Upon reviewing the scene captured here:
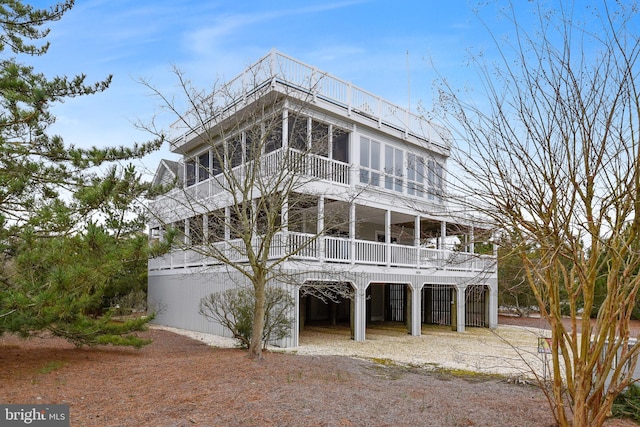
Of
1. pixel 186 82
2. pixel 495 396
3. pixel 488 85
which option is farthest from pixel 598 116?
pixel 186 82

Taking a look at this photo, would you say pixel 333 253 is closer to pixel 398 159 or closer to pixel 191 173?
pixel 398 159

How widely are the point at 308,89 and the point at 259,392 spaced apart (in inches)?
328

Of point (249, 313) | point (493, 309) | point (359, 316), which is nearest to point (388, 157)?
point (359, 316)

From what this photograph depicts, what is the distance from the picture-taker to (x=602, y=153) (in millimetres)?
4031

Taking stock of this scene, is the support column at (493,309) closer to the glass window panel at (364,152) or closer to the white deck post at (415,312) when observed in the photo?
the white deck post at (415,312)

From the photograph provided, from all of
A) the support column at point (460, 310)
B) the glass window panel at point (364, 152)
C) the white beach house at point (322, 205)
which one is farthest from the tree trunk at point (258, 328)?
the support column at point (460, 310)

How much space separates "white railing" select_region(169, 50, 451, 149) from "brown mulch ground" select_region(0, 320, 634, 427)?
4790 millimetres

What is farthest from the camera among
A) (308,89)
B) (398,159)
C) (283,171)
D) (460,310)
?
(460,310)

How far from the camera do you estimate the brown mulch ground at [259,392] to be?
5.34 meters

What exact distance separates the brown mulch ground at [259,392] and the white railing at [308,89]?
4.79 m

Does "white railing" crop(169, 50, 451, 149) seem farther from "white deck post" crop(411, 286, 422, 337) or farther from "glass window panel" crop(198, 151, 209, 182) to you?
"white deck post" crop(411, 286, 422, 337)

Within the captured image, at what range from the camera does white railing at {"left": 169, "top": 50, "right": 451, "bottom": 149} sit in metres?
11.0

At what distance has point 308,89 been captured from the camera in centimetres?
1240

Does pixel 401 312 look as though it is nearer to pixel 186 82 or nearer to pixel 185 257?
pixel 185 257
